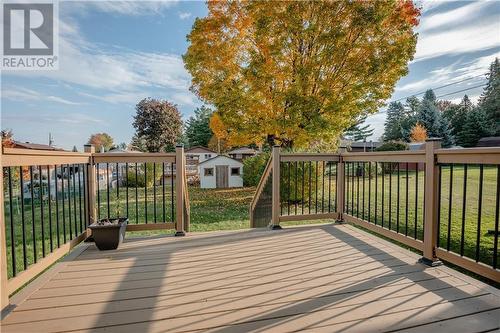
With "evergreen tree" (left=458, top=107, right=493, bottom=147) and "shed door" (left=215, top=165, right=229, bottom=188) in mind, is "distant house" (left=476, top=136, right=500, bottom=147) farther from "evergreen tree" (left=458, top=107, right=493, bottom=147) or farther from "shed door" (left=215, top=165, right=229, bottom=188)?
"shed door" (left=215, top=165, right=229, bottom=188)

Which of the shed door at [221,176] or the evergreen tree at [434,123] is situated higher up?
the evergreen tree at [434,123]

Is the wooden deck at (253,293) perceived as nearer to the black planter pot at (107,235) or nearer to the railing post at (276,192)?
the black planter pot at (107,235)

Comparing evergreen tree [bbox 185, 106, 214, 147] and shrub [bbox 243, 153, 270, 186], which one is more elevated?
evergreen tree [bbox 185, 106, 214, 147]

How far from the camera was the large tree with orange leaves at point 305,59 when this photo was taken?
251 inches

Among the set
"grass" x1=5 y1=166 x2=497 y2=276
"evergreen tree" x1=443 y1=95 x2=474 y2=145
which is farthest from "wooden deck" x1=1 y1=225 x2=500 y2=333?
"evergreen tree" x1=443 y1=95 x2=474 y2=145

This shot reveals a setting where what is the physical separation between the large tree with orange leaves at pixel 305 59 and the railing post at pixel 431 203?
4641 millimetres

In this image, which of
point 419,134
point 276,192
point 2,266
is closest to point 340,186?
point 276,192

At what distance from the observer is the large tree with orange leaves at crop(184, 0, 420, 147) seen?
638 cm

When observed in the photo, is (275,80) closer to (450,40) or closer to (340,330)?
(450,40)

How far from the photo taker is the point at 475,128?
23953mm

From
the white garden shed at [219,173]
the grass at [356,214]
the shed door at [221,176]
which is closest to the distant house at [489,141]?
the grass at [356,214]

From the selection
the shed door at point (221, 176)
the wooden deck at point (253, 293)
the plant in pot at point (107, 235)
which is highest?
the plant in pot at point (107, 235)

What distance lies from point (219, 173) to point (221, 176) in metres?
0.20

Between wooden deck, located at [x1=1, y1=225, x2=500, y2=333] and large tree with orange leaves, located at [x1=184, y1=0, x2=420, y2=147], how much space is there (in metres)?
4.80
